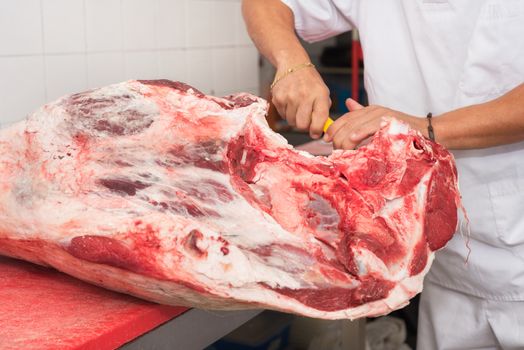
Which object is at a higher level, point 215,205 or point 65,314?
point 215,205

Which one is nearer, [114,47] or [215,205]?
[215,205]

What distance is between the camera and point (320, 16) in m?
2.31

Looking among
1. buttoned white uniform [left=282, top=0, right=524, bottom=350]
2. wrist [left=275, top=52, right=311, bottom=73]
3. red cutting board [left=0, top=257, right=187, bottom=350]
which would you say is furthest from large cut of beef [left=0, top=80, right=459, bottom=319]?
buttoned white uniform [left=282, top=0, right=524, bottom=350]

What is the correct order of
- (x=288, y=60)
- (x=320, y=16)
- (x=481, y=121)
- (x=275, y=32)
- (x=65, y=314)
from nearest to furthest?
(x=65, y=314) < (x=481, y=121) < (x=288, y=60) < (x=275, y=32) < (x=320, y=16)

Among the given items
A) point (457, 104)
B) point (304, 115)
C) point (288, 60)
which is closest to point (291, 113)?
point (304, 115)

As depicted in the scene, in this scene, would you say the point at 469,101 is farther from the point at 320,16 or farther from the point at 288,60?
the point at 320,16

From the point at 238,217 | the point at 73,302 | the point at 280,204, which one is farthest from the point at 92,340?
the point at 280,204

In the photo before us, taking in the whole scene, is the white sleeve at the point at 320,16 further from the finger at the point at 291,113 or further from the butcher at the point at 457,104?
the finger at the point at 291,113

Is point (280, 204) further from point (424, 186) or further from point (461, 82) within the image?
point (461, 82)

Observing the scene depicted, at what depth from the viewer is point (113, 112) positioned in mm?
1394

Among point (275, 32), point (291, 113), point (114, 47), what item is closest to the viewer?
point (291, 113)

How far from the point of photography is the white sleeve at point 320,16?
229cm

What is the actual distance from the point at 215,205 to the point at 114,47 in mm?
1524

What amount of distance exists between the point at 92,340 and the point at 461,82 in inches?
48.5
